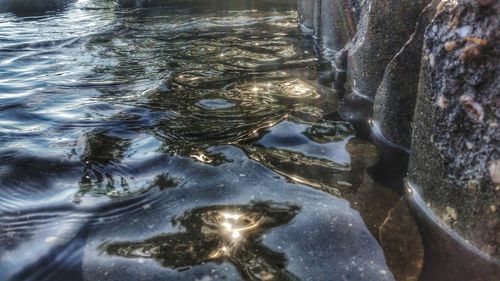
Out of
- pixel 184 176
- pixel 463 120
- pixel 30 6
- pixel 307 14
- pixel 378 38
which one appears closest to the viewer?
pixel 463 120

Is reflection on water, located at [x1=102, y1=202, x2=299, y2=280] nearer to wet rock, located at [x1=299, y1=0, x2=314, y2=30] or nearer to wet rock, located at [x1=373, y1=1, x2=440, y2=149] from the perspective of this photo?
wet rock, located at [x1=373, y1=1, x2=440, y2=149]

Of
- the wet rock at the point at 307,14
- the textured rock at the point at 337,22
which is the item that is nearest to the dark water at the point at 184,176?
the textured rock at the point at 337,22

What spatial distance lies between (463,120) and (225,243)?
4.87ft

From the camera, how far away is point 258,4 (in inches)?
564

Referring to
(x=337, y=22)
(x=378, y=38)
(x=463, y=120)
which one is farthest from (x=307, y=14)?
(x=463, y=120)

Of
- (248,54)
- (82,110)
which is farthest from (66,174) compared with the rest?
(248,54)

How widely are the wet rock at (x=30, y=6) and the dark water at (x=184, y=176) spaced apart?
9.53 metres

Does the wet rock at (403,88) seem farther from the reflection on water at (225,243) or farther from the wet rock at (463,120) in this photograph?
the reflection on water at (225,243)

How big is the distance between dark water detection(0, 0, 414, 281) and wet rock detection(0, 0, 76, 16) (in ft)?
31.3

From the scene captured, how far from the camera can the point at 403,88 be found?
3512 millimetres

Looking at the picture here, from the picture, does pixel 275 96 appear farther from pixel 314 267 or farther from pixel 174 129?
pixel 314 267

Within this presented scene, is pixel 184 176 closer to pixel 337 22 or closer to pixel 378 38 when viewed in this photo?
pixel 378 38

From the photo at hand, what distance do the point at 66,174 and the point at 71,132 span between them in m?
0.92

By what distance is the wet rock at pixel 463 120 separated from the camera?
218 centimetres
